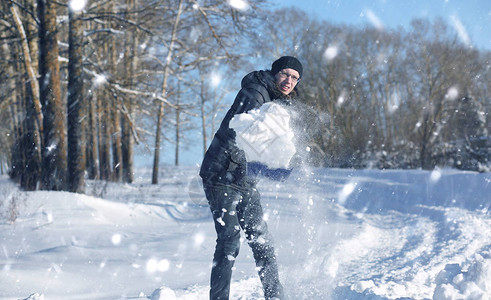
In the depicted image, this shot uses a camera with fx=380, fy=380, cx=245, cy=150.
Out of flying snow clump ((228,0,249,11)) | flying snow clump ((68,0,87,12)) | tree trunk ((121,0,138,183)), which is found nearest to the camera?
flying snow clump ((68,0,87,12))

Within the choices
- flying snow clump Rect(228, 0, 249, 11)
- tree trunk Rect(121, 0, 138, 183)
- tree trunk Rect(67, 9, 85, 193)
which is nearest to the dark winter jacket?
tree trunk Rect(67, 9, 85, 193)

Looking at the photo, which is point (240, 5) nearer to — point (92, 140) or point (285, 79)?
point (285, 79)

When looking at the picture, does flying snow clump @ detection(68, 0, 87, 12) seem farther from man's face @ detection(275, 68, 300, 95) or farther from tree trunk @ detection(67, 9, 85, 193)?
man's face @ detection(275, 68, 300, 95)

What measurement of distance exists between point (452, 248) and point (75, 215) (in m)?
5.43

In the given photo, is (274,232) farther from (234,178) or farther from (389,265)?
(234,178)

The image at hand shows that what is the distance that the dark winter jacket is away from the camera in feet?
7.22

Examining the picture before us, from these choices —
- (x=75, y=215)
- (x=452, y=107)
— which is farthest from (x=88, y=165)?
(x=452, y=107)

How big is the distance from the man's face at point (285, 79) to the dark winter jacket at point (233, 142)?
0.04m

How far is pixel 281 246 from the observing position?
4.75 m

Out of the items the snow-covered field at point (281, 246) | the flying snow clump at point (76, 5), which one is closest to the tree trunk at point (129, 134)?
the flying snow clump at point (76, 5)

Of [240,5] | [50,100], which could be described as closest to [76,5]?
[50,100]

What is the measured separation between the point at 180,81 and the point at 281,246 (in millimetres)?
10888

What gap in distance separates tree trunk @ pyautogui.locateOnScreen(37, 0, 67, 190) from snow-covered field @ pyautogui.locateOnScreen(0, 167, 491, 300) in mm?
991

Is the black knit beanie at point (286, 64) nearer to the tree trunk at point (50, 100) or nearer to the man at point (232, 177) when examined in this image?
the man at point (232, 177)
